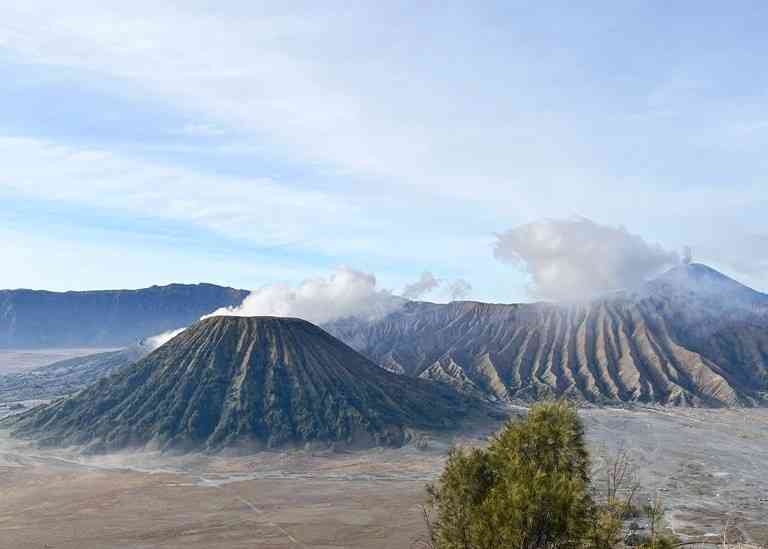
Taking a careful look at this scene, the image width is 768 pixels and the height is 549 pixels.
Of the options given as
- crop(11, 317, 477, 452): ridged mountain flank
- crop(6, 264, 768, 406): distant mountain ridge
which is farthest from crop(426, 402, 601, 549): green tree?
crop(6, 264, 768, 406): distant mountain ridge

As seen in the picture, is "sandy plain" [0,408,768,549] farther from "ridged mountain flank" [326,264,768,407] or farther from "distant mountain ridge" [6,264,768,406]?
"ridged mountain flank" [326,264,768,407]

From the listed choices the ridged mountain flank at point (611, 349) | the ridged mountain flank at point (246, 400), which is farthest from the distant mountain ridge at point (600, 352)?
the ridged mountain flank at point (246, 400)

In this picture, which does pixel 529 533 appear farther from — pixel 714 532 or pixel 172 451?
pixel 172 451

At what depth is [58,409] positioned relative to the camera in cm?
10294

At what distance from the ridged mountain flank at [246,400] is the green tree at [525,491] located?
2565 inches

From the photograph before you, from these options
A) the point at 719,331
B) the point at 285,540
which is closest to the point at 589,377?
the point at 719,331

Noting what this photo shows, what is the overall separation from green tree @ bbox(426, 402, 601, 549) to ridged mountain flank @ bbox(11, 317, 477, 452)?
65.1 metres

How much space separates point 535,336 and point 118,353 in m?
107

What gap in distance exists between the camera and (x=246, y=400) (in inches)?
3925

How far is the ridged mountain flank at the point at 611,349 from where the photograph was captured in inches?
5738

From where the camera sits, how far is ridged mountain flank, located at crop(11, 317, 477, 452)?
93.3 meters

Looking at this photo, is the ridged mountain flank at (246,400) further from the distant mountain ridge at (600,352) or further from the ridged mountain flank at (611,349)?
the ridged mountain flank at (611,349)

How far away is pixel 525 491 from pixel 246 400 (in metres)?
79.7

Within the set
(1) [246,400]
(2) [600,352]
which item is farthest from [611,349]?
(1) [246,400]
